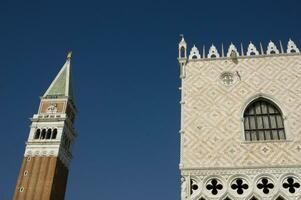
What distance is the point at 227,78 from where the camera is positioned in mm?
15219

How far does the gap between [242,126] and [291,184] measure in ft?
8.48

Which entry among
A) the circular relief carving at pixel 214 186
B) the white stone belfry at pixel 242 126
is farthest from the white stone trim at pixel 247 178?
the circular relief carving at pixel 214 186

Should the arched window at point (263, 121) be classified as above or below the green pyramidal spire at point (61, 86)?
below

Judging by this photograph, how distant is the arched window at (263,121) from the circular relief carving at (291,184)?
1.60 metres

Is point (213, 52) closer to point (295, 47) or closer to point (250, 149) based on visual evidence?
point (295, 47)

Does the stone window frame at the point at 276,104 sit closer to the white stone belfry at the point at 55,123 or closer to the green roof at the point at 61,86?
the white stone belfry at the point at 55,123

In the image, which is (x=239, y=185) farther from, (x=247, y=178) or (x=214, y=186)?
(x=214, y=186)

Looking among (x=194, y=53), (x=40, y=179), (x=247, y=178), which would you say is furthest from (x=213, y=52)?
(x=40, y=179)

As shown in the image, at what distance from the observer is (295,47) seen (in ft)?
51.4

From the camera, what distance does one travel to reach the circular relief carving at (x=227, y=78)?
1510 cm

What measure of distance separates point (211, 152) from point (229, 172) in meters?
0.95

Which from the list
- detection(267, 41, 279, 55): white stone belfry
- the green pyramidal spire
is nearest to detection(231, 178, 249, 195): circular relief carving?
detection(267, 41, 279, 55): white stone belfry

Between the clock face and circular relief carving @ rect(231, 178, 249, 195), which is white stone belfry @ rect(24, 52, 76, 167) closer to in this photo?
the clock face

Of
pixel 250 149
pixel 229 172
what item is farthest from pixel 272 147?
pixel 229 172
